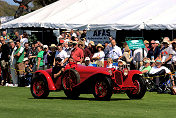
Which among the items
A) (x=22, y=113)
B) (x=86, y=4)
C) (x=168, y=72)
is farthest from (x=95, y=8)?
(x=22, y=113)

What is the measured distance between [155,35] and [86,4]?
152 inches

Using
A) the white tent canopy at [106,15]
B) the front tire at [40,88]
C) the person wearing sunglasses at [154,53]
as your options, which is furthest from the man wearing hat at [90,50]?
the front tire at [40,88]

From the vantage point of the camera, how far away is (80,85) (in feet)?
45.5

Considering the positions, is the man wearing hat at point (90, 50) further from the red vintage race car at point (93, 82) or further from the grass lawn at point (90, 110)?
the grass lawn at point (90, 110)

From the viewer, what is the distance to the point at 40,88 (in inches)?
577

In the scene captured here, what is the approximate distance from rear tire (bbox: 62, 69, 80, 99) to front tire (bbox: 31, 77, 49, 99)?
61 centimetres

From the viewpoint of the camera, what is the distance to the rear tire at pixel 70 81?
14.0m

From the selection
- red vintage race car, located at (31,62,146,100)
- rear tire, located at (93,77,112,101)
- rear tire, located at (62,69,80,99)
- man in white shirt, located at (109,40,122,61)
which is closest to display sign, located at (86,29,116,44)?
man in white shirt, located at (109,40,122,61)

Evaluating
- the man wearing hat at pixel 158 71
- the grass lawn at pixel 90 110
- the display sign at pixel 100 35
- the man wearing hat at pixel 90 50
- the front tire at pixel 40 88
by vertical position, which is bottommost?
the grass lawn at pixel 90 110

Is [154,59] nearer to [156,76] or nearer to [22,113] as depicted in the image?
[156,76]

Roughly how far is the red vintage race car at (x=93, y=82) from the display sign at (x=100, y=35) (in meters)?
7.65

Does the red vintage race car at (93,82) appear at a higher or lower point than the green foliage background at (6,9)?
lower

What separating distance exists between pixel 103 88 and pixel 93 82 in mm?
422

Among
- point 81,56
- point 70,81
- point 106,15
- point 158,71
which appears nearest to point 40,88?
point 70,81
